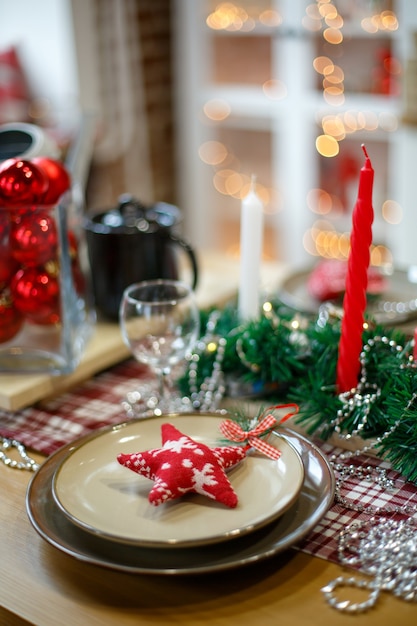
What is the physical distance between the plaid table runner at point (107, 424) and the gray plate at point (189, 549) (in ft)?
0.12

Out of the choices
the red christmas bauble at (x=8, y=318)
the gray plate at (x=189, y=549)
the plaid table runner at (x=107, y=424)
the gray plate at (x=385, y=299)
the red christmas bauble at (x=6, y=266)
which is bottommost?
the plaid table runner at (x=107, y=424)

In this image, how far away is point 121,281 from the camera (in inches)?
46.8

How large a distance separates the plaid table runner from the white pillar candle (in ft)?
0.62

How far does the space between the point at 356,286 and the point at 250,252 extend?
0.23 metres

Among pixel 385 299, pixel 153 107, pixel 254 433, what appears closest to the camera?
pixel 254 433

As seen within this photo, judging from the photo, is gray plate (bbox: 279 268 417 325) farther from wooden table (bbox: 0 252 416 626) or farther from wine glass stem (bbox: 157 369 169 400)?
wooden table (bbox: 0 252 416 626)

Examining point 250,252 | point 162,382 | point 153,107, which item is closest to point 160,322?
point 162,382

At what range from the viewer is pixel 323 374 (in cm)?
96

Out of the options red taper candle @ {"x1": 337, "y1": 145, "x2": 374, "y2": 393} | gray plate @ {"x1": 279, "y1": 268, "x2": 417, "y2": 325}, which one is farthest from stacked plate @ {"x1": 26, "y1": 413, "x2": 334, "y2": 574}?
gray plate @ {"x1": 279, "y1": 268, "x2": 417, "y2": 325}

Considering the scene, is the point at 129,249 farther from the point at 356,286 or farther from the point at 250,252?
the point at 356,286

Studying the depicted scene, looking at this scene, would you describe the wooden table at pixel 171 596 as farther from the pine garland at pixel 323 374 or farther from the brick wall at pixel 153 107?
the brick wall at pixel 153 107

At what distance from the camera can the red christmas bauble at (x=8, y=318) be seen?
1.04 m

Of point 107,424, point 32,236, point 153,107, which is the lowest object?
point 107,424

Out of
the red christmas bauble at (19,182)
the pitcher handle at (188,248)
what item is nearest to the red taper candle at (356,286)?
the pitcher handle at (188,248)
